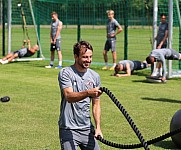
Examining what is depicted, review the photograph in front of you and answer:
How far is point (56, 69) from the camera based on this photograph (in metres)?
18.7

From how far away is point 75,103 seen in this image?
18.8 ft

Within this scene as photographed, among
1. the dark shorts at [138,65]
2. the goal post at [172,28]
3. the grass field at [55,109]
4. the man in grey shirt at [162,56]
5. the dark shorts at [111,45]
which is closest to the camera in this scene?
the grass field at [55,109]

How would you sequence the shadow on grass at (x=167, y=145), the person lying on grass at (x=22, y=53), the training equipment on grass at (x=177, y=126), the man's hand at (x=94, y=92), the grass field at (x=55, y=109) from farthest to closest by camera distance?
the person lying on grass at (x=22, y=53)
the grass field at (x=55, y=109)
the shadow on grass at (x=167, y=145)
the training equipment on grass at (x=177, y=126)
the man's hand at (x=94, y=92)

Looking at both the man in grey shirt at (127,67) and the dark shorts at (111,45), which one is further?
the dark shorts at (111,45)

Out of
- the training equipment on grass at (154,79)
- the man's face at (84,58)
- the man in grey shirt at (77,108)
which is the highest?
the man's face at (84,58)

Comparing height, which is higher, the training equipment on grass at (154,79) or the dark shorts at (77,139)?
the dark shorts at (77,139)

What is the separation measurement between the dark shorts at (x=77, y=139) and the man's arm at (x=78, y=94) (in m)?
0.38

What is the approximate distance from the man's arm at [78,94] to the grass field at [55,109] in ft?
7.90

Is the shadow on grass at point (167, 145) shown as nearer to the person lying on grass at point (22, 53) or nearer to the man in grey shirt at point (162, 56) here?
the man in grey shirt at point (162, 56)

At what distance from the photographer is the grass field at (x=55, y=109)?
8.38 meters

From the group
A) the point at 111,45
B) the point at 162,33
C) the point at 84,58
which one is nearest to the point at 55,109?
the point at 84,58

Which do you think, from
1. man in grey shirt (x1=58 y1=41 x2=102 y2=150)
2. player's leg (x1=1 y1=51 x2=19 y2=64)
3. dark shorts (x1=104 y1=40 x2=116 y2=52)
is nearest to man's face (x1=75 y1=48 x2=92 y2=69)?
man in grey shirt (x1=58 y1=41 x2=102 y2=150)

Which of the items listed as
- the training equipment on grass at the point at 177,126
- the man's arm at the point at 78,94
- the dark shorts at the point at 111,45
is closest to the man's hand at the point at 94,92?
the man's arm at the point at 78,94

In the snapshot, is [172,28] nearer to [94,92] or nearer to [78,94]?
[78,94]
